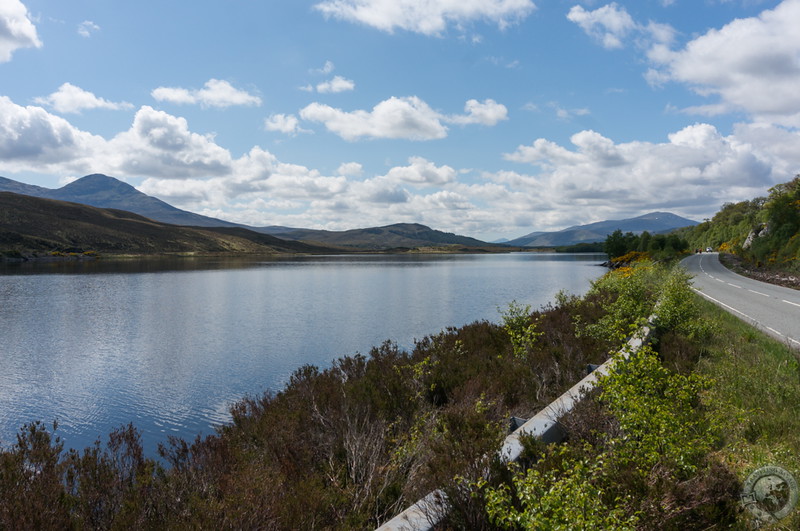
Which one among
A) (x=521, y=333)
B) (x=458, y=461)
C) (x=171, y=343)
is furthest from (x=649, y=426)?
(x=171, y=343)

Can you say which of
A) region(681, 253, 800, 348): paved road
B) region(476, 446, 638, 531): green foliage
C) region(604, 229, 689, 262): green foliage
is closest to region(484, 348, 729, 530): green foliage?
region(476, 446, 638, 531): green foliage

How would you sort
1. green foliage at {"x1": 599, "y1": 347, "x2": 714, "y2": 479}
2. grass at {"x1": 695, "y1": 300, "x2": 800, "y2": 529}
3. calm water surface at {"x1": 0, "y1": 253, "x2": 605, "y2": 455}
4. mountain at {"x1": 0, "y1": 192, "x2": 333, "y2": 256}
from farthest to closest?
mountain at {"x1": 0, "y1": 192, "x2": 333, "y2": 256}
calm water surface at {"x1": 0, "y1": 253, "x2": 605, "y2": 455}
grass at {"x1": 695, "y1": 300, "x2": 800, "y2": 529}
green foliage at {"x1": 599, "y1": 347, "x2": 714, "y2": 479}

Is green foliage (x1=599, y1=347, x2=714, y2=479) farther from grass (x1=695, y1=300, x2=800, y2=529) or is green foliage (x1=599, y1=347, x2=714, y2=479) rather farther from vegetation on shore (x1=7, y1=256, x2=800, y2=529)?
grass (x1=695, y1=300, x2=800, y2=529)

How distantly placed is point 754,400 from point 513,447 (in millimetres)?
4941

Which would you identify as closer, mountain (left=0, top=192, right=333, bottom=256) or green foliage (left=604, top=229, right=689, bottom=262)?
green foliage (left=604, top=229, right=689, bottom=262)

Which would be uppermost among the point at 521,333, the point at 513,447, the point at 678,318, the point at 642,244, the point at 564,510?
the point at 642,244

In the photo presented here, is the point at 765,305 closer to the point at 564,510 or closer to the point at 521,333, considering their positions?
the point at 521,333

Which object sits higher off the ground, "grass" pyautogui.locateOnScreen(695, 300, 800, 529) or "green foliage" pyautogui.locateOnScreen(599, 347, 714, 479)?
"green foliage" pyautogui.locateOnScreen(599, 347, 714, 479)

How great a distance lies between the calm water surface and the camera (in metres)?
12.9

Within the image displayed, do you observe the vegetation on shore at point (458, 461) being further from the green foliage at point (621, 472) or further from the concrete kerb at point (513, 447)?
the concrete kerb at point (513, 447)

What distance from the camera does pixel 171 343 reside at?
2141 centimetres
